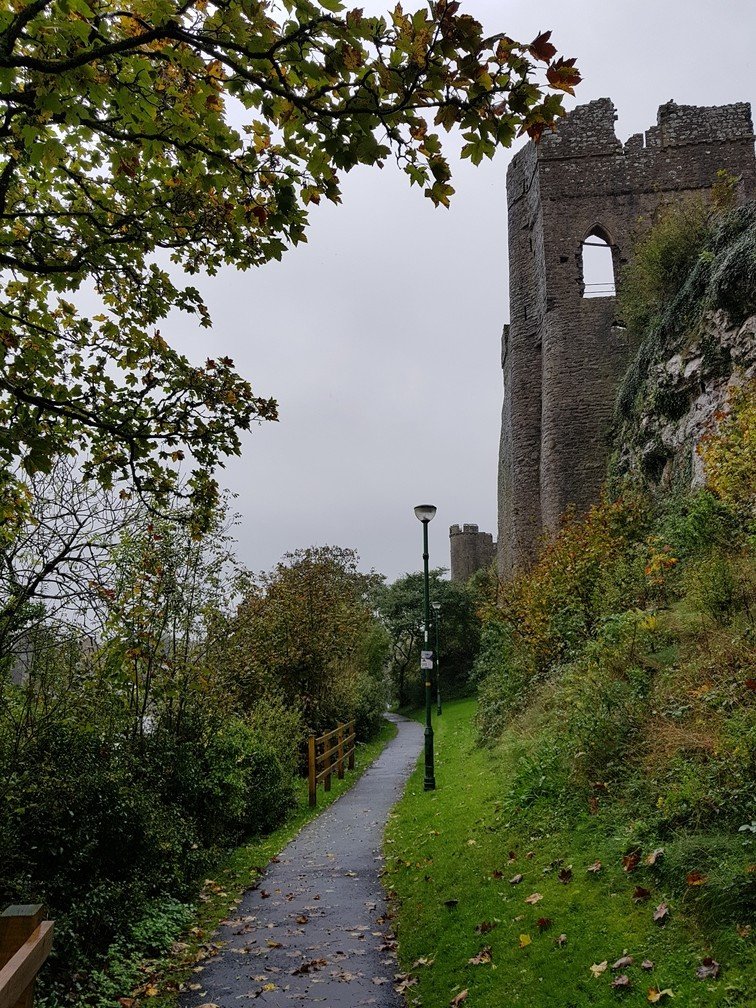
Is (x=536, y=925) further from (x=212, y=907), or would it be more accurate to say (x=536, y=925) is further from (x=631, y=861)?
(x=212, y=907)

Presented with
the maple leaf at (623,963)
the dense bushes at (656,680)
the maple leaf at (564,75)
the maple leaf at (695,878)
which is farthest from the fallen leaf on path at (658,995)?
the maple leaf at (564,75)

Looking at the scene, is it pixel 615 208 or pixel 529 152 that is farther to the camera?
pixel 529 152

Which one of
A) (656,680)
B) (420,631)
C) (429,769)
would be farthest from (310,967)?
(420,631)

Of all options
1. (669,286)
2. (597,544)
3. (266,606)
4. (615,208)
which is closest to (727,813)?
(597,544)

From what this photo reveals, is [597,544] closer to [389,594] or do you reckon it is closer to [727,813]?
[727,813]

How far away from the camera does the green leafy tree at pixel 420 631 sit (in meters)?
49.1

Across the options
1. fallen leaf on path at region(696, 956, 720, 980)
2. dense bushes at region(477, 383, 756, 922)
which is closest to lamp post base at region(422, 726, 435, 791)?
dense bushes at region(477, 383, 756, 922)

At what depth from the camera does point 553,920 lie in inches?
225

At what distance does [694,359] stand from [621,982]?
45.0 feet

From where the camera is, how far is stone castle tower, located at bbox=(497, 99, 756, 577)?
2267 centimetres

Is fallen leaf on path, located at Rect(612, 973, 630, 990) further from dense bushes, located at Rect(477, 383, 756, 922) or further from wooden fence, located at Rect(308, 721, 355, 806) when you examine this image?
wooden fence, located at Rect(308, 721, 355, 806)

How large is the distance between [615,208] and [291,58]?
76.3 feet

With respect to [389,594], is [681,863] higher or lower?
lower

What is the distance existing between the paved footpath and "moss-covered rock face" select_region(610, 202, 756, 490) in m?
8.93
